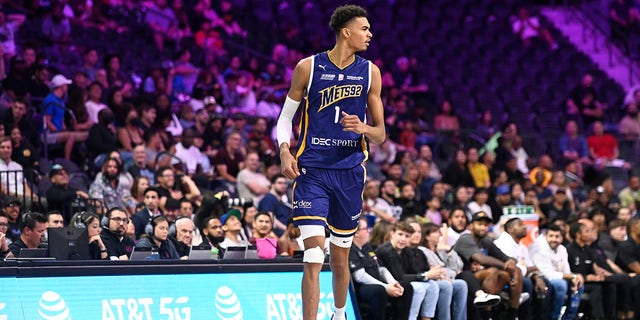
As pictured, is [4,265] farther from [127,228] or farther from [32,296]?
[127,228]

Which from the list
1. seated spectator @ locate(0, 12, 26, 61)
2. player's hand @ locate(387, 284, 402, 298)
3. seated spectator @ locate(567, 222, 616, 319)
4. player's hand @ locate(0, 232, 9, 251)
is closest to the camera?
player's hand @ locate(0, 232, 9, 251)

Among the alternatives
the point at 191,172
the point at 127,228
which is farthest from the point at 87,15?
the point at 127,228

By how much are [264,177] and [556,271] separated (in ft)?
13.9

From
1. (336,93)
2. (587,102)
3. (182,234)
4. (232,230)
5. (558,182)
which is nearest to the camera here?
(336,93)

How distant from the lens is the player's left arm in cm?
786

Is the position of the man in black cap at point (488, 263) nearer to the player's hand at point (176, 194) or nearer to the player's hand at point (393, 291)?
the player's hand at point (393, 291)

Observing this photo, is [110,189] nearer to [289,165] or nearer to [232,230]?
[232,230]

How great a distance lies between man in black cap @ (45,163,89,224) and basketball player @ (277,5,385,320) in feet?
20.3

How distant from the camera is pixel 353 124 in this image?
7.85 metres

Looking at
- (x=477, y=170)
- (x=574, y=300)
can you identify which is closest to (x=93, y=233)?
(x=574, y=300)

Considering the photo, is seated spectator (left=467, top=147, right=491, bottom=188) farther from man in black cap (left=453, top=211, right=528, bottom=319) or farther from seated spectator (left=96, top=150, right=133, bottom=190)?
seated spectator (left=96, top=150, right=133, bottom=190)

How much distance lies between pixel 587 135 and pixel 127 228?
42.5 feet

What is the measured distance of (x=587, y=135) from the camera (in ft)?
75.0

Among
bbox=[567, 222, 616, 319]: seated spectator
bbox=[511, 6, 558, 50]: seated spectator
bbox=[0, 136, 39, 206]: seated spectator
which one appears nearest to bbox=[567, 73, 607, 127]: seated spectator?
bbox=[511, 6, 558, 50]: seated spectator
